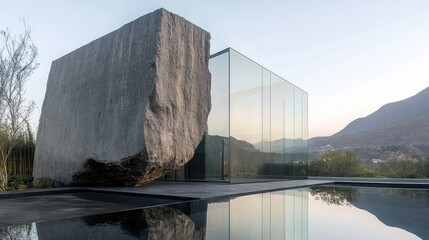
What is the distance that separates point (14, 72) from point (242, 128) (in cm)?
729

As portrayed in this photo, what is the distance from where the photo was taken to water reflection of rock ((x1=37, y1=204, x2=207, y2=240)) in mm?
3451

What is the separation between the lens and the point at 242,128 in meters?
11.2

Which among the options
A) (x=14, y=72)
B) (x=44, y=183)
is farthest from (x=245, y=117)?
(x=14, y=72)

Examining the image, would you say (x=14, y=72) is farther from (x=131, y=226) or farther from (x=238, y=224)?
(x=238, y=224)

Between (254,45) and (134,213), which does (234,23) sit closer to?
(254,45)

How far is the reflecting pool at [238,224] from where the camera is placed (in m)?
3.52

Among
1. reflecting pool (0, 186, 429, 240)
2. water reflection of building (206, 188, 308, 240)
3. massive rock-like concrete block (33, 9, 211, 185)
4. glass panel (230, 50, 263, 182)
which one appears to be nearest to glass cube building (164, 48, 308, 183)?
glass panel (230, 50, 263, 182)

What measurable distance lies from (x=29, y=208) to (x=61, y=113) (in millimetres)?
5693

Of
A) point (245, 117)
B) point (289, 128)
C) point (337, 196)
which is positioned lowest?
point (337, 196)

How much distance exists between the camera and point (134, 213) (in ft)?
16.2

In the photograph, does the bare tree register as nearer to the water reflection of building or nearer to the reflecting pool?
the reflecting pool

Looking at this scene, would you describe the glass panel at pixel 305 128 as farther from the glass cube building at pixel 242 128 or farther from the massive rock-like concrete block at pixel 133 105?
the massive rock-like concrete block at pixel 133 105

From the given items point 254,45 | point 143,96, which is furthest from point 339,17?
point 143,96

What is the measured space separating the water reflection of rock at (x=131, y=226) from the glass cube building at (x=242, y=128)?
5.98 metres
